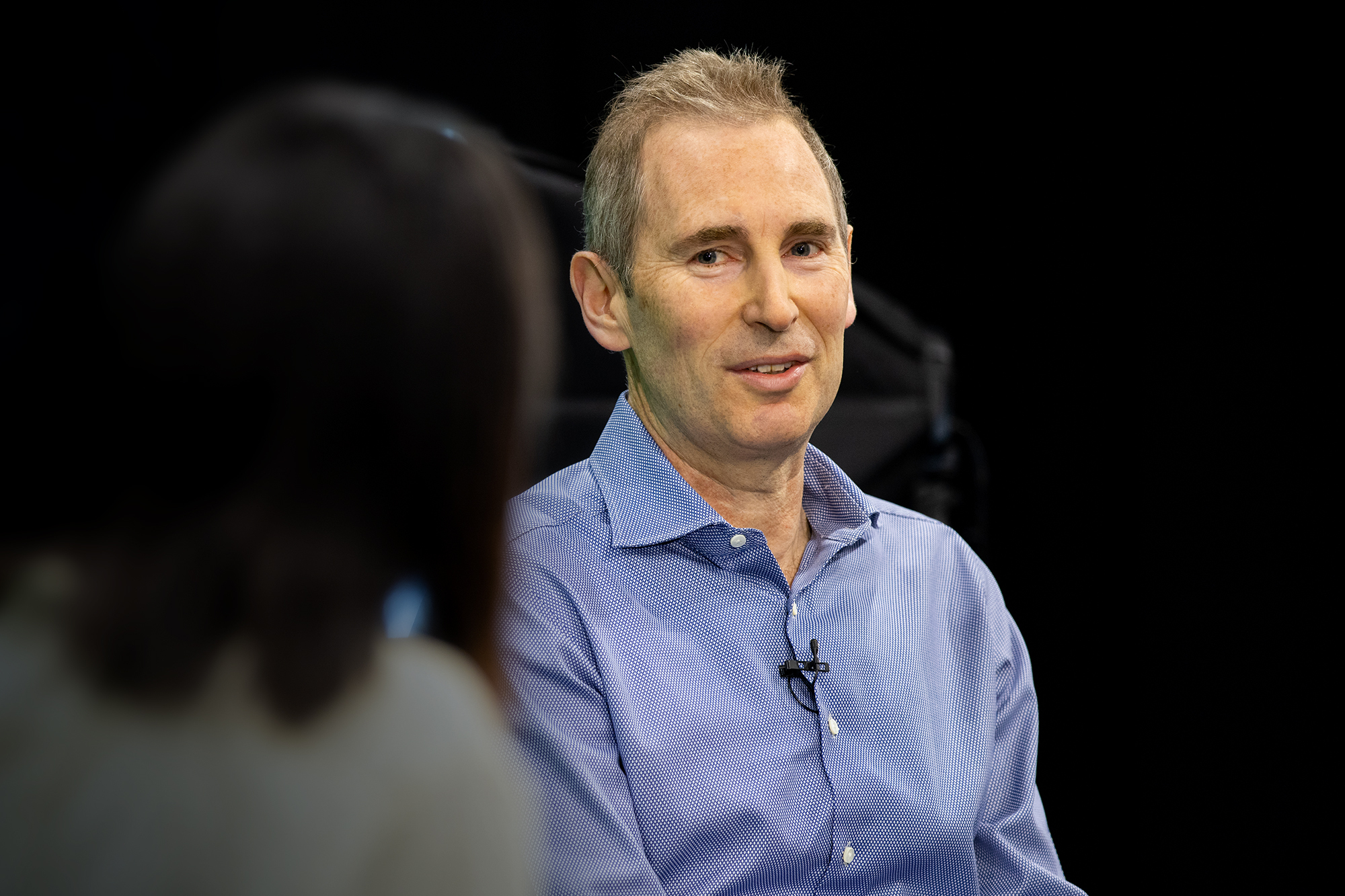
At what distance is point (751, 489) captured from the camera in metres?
1.47

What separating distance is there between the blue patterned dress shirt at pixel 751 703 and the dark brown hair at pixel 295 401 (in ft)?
1.80

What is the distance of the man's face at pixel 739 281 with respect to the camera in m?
1.37

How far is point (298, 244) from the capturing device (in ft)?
2.02

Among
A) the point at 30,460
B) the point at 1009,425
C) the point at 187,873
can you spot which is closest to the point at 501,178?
the point at 30,460

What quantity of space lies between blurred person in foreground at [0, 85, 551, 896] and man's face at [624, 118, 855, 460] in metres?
0.74

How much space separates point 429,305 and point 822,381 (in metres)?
0.86

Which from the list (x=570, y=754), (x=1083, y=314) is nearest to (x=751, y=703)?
(x=570, y=754)

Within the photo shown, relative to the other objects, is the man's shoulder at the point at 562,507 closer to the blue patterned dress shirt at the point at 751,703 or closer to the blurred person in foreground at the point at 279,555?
the blue patterned dress shirt at the point at 751,703

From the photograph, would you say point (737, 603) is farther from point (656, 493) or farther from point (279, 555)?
point (279, 555)

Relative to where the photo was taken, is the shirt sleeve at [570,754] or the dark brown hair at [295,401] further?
the shirt sleeve at [570,754]

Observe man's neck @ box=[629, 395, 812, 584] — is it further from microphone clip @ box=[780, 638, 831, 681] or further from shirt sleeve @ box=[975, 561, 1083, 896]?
shirt sleeve @ box=[975, 561, 1083, 896]

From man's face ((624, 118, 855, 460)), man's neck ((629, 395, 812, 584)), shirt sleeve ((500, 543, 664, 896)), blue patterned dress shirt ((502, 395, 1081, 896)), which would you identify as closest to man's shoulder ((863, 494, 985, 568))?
blue patterned dress shirt ((502, 395, 1081, 896))

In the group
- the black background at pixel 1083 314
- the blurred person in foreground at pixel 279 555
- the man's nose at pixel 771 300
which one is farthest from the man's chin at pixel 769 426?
the black background at pixel 1083 314

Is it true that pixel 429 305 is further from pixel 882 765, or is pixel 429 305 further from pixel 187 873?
pixel 882 765
